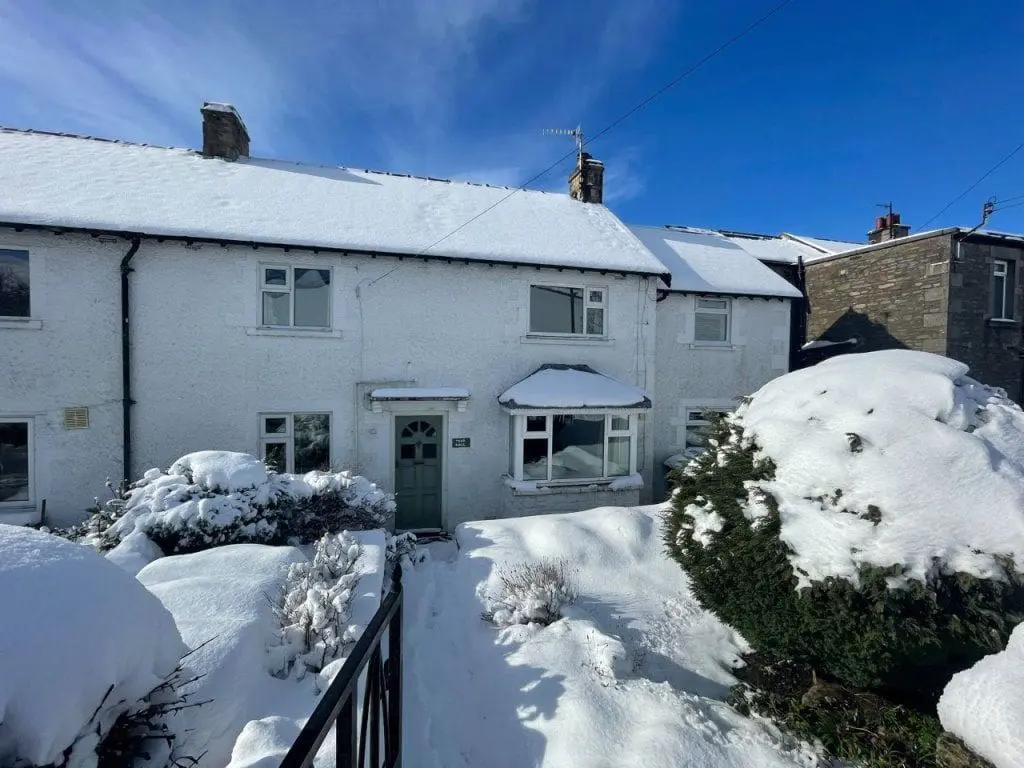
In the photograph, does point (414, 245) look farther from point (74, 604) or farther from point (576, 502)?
point (74, 604)

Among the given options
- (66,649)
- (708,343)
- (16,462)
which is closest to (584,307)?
(708,343)

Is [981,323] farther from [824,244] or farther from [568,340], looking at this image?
[568,340]

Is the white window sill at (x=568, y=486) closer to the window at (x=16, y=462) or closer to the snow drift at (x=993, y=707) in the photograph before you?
the snow drift at (x=993, y=707)

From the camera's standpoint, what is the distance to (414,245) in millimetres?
8625

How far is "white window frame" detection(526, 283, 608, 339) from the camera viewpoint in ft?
30.6

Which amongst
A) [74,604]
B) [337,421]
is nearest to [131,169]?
[337,421]

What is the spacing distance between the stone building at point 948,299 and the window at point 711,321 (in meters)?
4.04

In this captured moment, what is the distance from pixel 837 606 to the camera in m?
3.13

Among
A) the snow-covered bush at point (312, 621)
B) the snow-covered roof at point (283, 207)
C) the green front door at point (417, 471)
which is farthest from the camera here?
the green front door at point (417, 471)

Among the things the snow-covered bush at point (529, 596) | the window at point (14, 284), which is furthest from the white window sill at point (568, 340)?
the window at point (14, 284)

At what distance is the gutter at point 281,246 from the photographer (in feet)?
23.2

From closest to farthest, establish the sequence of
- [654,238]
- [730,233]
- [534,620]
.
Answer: [534,620] < [654,238] < [730,233]

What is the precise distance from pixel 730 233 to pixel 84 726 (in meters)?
17.1

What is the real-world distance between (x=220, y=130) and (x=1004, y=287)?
18507mm
